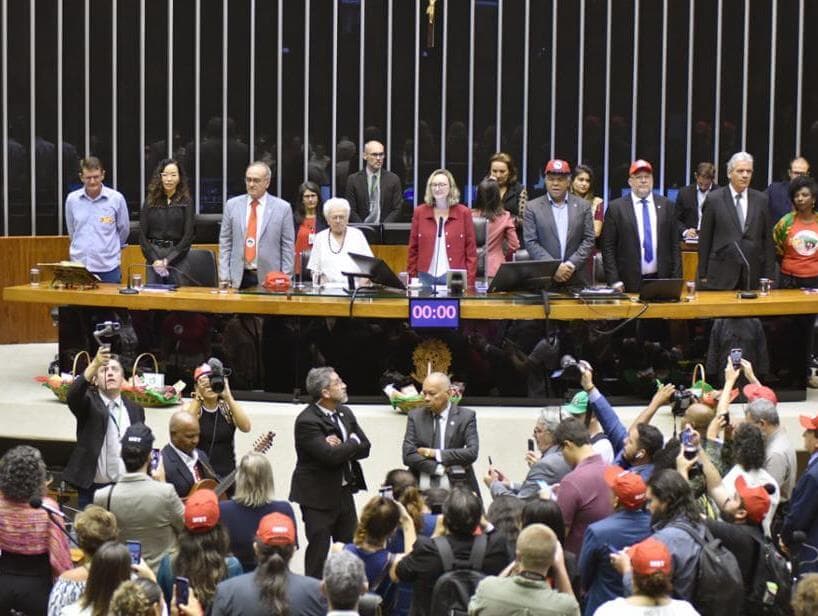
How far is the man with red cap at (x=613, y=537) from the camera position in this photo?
6.55 m

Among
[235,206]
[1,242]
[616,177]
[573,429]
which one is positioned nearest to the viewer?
[573,429]

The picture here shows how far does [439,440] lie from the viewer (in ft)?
27.9

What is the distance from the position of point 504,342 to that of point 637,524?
3736 mm

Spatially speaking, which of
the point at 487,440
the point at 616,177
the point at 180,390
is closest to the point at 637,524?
the point at 487,440

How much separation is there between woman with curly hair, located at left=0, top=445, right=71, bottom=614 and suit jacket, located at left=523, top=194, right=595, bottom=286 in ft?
15.9

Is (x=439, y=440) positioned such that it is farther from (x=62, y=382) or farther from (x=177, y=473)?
(x=62, y=382)

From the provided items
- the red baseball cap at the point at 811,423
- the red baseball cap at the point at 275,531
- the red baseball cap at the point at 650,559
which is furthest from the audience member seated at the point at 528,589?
the red baseball cap at the point at 811,423

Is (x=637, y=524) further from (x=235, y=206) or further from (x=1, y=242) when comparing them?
(x=1, y=242)

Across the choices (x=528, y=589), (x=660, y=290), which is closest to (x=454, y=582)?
(x=528, y=589)

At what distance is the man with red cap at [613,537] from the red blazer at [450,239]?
14.0 feet

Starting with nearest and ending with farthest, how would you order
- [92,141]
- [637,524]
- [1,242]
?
[637,524], [1,242], [92,141]

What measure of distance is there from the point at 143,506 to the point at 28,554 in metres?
0.51

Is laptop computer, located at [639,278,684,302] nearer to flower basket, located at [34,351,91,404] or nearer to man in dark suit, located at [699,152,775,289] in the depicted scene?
man in dark suit, located at [699,152,775,289]

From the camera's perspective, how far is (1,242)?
44.2ft
